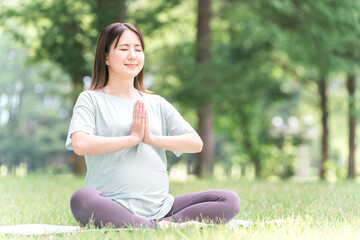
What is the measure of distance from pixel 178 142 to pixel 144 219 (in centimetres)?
64

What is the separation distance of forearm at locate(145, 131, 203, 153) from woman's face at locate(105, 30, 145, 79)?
0.59 meters

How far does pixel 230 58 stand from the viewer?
655 inches

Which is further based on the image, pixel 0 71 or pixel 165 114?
pixel 0 71

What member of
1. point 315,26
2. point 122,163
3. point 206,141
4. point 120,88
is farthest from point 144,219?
point 206,141

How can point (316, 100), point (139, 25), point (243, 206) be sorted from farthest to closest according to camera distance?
point (316, 100)
point (139, 25)
point (243, 206)

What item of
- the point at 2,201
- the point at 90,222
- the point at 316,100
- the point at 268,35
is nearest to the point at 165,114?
the point at 90,222

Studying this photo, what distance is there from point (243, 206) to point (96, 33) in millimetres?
7269

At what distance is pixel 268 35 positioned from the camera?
1538 centimetres

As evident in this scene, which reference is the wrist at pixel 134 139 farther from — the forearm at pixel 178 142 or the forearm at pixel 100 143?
the forearm at pixel 178 142

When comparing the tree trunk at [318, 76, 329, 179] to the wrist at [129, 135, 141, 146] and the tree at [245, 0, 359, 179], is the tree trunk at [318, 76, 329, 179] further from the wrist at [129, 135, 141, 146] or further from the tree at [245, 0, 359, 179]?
the wrist at [129, 135, 141, 146]

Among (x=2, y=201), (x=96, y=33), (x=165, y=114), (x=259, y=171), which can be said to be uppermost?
(x=96, y=33)

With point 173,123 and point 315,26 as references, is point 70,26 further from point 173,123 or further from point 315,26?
point 173,123

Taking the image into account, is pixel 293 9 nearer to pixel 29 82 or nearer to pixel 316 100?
pixel 316 100

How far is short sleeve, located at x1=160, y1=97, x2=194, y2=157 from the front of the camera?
147 inches
